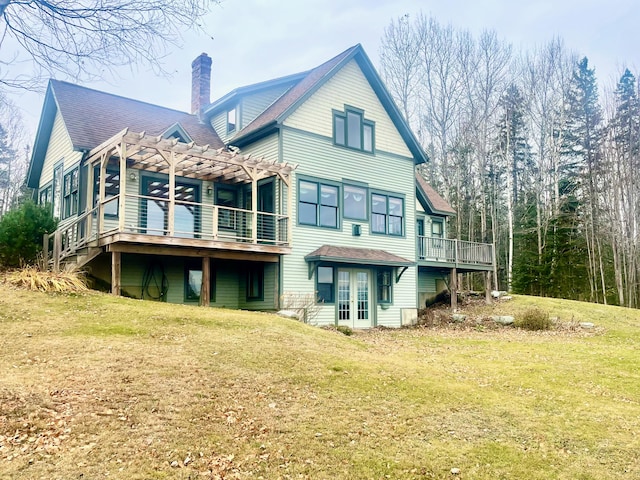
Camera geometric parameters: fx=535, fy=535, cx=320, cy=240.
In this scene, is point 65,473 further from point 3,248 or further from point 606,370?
point 3,248

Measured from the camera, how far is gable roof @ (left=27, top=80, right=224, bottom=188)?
58.0ft

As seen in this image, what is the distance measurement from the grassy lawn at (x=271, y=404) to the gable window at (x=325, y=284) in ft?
20.3

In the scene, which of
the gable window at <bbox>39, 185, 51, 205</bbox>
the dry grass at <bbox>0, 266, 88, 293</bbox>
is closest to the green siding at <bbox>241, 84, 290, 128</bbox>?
the gable window at <bbox>39, 185, 51, 205</bbox>

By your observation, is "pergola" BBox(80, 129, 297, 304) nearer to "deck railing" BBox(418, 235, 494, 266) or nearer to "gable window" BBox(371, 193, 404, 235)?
"gable window" BBox(371, 193, 404, 235)

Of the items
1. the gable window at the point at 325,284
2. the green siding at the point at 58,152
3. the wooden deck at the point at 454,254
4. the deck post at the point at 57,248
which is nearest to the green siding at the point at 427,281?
the wooden deck at the point at 454,254

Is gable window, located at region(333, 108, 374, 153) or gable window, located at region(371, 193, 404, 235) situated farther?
gable window, located at region(371, 193, 404, 235)

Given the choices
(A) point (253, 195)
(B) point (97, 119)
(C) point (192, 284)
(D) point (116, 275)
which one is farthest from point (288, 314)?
(B) point (97, 119)

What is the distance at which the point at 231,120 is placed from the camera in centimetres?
2120

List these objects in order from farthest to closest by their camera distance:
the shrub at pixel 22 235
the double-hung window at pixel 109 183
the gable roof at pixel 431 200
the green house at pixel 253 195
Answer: the gable roof at pixel 431 200
the double-hung window at pixel 109 183
the green house at pixel 253 195
the shrub at pixel 22 235

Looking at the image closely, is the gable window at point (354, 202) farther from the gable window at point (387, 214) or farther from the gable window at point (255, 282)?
the gable window at point (255, 282)

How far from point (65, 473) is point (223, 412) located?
2101 mm

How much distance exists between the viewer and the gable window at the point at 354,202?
1953cm

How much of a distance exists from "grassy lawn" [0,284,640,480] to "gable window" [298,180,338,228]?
6790mm

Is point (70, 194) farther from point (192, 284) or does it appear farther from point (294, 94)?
point (294, 94)
